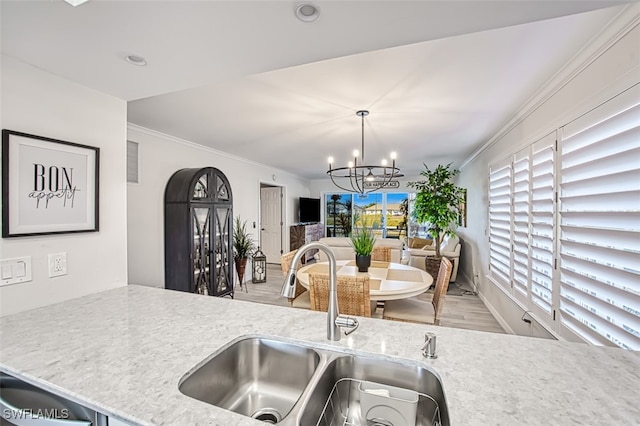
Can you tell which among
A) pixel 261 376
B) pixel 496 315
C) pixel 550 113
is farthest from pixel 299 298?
pixel 550 113

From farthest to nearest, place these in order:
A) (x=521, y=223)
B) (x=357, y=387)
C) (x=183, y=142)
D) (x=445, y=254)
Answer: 1. (x=445, y=254)
2. (x=183, y=142)
3. (x=521, y=223)
4. (x=357, y=387)

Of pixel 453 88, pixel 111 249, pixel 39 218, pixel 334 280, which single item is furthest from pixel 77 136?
pixel 453 88

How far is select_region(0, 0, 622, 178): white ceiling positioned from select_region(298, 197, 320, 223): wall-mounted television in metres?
4.35

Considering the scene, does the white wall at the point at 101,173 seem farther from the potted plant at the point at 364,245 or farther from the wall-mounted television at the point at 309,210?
the wall-mounted television at the point at 309,210

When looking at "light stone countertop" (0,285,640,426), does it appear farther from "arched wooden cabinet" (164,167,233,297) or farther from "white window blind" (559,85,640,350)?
"arched wooden cabinet" (164,167,233,297)

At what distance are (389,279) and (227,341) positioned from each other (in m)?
1.96

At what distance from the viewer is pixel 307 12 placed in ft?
3.32

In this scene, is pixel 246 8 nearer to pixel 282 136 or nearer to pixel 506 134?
pixel 282 136

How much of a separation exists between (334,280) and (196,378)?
57cm

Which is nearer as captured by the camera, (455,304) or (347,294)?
(347,294)

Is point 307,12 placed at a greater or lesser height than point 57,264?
greater

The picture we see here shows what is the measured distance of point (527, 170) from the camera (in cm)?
257

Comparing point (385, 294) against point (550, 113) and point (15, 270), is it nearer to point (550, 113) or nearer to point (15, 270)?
point (550, 113)

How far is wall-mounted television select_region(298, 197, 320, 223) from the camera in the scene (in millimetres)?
7605
